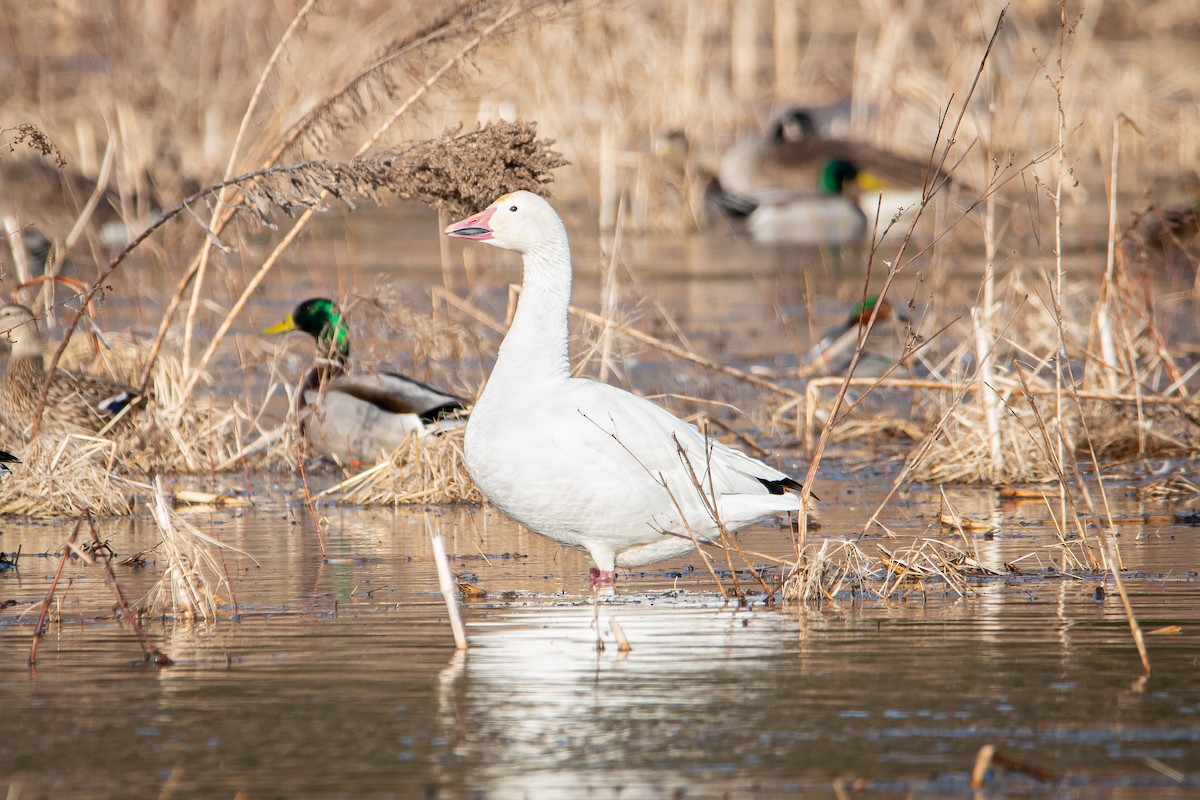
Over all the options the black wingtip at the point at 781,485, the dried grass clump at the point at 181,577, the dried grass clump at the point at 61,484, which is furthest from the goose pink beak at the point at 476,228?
the dried grass clump at the point at 61,484

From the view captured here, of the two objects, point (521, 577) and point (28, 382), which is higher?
point (28, 382)

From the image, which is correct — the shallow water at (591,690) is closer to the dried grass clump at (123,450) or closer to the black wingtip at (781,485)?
the black wingtip at (781,485)

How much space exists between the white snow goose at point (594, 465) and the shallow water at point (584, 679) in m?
0.24

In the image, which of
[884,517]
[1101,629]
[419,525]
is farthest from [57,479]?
[1101,629]

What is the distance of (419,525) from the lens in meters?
7.73

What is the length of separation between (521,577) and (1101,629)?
7.29 feet

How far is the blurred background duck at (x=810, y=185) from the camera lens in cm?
2108

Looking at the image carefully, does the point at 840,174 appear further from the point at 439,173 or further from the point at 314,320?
the point at 439,173

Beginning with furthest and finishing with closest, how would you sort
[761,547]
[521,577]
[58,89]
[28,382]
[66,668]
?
[58,89] → [28,382] → [761,547] → [521,577] → [66,668]

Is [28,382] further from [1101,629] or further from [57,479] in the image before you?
[1101,629]

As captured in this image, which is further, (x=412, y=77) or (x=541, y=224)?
(x=412, y=77)

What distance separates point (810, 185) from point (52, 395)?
1471cm

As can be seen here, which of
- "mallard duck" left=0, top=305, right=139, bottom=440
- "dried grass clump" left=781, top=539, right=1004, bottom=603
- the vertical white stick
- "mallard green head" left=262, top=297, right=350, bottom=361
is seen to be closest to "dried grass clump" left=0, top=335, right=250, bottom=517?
"mallard duck" left=0, top=305, right=139, bottom=440

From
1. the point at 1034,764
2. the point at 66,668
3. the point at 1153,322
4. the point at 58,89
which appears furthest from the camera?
the point at 58,89
